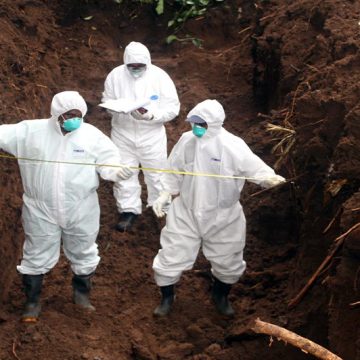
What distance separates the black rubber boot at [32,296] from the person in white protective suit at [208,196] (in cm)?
104

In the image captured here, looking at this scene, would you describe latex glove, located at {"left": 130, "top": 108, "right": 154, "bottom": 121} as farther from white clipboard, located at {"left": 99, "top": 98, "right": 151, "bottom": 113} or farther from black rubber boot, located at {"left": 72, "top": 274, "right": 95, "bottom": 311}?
black rubber boot, located at {"left": 72, "top": 274, "right": 95, "bottom": 311}

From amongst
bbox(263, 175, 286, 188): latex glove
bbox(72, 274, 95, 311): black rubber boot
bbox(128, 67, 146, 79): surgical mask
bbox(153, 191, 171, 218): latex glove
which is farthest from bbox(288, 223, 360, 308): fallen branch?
bbox(128, 67, 146, 79): surgical mask

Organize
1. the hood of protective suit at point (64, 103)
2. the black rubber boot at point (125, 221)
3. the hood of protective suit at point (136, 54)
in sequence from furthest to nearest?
the black rubber boot at point (125, 221)
the hood of protective suit at point (136, 54)
the hood of protective suit at point (64, 103)

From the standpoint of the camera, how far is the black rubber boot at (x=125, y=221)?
345 inches

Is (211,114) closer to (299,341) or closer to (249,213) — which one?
(249,213)

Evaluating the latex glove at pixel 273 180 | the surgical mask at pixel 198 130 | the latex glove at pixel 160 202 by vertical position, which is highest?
the surgical mask at pixel 198 130

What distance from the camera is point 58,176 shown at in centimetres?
651

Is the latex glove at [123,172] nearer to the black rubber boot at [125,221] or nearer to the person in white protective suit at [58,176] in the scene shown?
the person in white protective suit at [58,176]

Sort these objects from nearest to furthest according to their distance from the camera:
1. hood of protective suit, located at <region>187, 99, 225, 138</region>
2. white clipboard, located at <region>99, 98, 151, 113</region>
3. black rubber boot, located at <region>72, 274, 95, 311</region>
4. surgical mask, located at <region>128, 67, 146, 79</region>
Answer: hood of protective suit, located at <region>187, 99, 225, 138</region> → black rubber boot, located at <region>72, 274, 95, 311</region> → white clipboard, located at <region>99, 98, 151, 113</region> → surgical mask, located at <region>128, 67, 146, 79</region>

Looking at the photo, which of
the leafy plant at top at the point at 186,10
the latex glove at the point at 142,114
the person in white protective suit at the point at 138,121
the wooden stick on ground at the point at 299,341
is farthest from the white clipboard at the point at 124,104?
the leafy plant at top at the point at 186,10

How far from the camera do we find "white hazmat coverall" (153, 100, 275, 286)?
6.73 m

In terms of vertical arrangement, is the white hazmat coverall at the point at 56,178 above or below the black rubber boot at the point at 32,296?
above

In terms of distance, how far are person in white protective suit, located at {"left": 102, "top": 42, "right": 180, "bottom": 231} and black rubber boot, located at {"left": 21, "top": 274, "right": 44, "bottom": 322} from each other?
1.94 metres

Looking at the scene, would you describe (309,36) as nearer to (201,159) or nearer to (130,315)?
(201,159)
